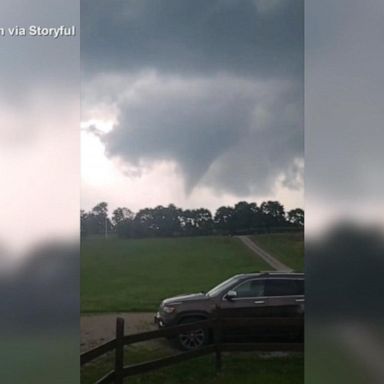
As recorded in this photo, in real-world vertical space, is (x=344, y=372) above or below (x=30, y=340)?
below

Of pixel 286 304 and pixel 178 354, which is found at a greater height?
pixel 286 304

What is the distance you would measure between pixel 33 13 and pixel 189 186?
1.08 meters

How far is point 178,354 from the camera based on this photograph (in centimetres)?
288

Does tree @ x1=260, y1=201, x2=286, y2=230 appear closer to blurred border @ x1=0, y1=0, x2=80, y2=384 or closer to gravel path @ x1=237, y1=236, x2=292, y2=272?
gravel path @ x1=237, y1=236, x2=292, y2=272

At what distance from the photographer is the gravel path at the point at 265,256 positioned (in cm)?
287

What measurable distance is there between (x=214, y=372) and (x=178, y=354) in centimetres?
19

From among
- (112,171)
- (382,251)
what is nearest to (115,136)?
(112,171)

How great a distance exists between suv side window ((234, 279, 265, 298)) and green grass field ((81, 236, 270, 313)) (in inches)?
3.5

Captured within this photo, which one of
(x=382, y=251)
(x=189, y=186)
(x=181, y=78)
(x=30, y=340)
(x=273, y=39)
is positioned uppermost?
(x=273, y=39)

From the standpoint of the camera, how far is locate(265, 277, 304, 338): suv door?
287 centimetres

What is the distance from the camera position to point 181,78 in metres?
2.84

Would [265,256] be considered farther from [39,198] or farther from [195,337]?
[39,198]

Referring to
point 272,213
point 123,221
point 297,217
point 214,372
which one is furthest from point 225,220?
point 214,372

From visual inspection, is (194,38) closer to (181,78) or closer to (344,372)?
(181,78)
